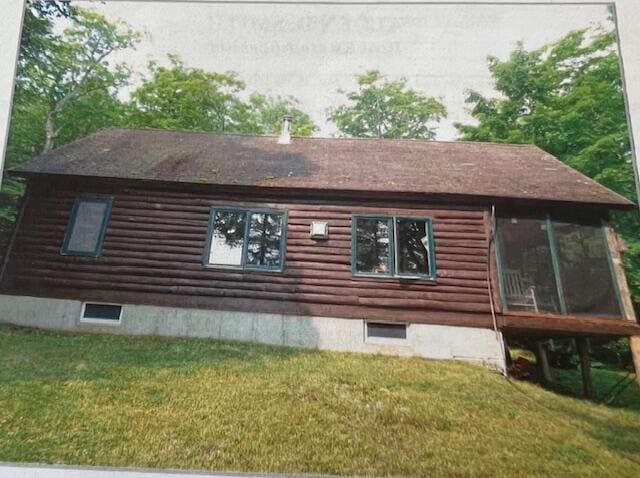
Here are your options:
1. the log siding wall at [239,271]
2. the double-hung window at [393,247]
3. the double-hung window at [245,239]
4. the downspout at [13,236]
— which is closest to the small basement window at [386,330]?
the log siding wall at [239,271]

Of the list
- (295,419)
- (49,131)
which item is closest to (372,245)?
(295,419)

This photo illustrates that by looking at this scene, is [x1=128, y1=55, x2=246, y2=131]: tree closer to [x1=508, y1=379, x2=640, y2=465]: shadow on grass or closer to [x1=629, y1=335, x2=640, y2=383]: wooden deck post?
[x1=508, y1=379, x2=640, y2=465]: shadow on grass

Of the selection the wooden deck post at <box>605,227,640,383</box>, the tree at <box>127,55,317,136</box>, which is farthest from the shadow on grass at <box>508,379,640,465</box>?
the tree at <box>127,55,317,136</box>

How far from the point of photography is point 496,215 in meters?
4.82

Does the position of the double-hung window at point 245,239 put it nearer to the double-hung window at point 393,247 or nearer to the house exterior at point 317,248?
the house exterior at point 317,248

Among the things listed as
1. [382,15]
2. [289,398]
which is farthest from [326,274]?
[382,15]

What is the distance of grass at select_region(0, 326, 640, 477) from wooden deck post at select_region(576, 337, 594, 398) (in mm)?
282

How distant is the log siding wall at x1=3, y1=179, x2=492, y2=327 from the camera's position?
4641 millimetres

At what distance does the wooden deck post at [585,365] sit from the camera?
3.42m

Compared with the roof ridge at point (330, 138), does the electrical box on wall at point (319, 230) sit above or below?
below

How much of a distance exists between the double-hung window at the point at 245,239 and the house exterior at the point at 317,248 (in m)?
0.02

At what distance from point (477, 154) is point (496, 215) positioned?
2.86 feet

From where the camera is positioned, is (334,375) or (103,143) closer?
(334,375)

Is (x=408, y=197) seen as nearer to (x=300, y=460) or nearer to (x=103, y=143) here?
(x=300, y=460)
